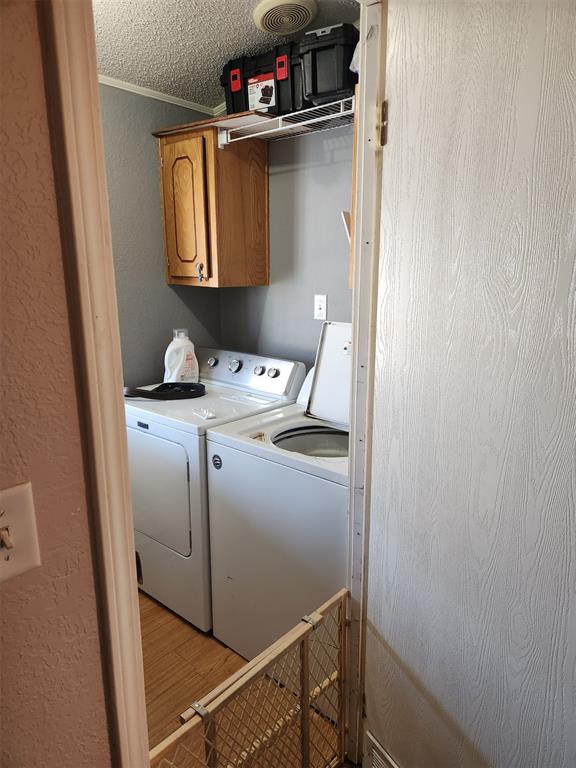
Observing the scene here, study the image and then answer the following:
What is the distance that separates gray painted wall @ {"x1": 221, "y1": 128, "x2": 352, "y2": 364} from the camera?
7.55 feet

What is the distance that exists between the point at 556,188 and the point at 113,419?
2.50 feet

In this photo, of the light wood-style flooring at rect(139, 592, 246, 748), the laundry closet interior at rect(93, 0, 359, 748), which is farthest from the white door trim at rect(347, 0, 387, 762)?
the light wood-style flooring at rect(139, 592, 246, 748)

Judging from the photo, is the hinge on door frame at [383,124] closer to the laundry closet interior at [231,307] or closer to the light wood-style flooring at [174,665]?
the laundry closet interior at [231,307]

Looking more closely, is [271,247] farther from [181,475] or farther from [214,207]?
[181,475]

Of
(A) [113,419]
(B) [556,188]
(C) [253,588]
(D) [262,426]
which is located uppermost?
(B) [556,188]

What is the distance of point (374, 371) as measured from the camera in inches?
51.5

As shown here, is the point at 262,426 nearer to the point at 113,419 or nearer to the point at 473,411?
the point at 473,411

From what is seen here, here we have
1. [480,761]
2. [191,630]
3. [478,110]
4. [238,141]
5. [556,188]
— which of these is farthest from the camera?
[238,141]

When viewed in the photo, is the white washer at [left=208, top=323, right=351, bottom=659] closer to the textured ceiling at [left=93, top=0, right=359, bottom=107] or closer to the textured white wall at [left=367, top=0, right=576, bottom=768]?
the textured white wall at [left=367, top=0, right=576, bottom=768]

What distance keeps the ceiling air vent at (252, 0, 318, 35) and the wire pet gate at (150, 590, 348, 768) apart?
1.95 metres

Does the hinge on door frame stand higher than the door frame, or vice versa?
the hinge on door frame

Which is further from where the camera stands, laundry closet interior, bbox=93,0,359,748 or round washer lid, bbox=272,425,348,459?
Result: round washer lid, bbox=272,425,348,459

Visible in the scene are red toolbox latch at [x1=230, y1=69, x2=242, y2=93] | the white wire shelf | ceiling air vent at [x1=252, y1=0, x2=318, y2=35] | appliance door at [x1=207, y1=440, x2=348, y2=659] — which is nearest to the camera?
appliance door at [x1=207, y1=440, x2=348, y2=659]

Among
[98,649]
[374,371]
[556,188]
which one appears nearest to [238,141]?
[374,371]
